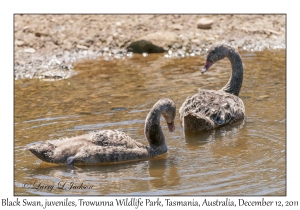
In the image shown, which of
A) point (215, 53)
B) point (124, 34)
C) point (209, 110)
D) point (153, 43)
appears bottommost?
point (209, 110)

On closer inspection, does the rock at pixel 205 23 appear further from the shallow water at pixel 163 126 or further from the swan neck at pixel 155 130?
the swan neck at pixel 155 130

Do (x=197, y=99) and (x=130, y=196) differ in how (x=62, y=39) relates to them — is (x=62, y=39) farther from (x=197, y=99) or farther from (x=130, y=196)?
(x=130, y=196)

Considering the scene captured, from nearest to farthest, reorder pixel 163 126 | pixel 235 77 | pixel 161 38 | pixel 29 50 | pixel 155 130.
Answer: pixel 155 130
pixel 163 126
pixel 235 77
pixel 29 50
pixel 161 38

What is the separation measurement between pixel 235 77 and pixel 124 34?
5.57 meters

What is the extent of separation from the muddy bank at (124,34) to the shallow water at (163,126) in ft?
2.02

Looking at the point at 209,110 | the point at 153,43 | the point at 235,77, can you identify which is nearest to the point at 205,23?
the point at 153,43

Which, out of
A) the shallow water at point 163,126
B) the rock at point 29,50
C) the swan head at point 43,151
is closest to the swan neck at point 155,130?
the shallow water at point 163,126

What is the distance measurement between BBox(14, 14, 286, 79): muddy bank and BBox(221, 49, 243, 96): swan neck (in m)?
3.97

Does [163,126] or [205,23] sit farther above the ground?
[205,23]

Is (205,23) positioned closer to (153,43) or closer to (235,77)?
(153,43)

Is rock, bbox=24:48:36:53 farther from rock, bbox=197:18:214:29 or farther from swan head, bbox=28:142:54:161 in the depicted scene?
swan head, bbox=28:142:54:161

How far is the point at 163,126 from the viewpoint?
10.6 metres

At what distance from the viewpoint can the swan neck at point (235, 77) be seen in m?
12.1

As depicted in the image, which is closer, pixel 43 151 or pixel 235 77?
pixel 43 151
